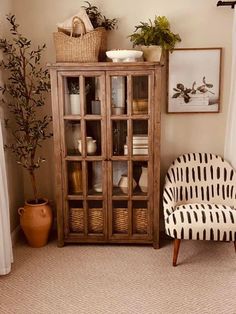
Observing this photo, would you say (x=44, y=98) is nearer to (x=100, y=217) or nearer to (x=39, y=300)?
(x=100, y=217)

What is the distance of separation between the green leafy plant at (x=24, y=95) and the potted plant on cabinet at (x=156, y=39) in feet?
2.88

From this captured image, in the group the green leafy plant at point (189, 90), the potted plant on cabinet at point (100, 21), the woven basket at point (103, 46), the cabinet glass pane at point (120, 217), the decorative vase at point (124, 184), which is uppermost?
the potted plant on cabinet at point (100, 21)

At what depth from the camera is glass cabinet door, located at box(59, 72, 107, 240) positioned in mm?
2936

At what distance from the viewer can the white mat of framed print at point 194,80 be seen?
3.16 metres

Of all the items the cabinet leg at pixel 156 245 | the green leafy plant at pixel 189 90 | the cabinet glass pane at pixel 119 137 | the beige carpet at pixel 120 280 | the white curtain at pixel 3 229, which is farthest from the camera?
the green leafy plant at pixel 189 90

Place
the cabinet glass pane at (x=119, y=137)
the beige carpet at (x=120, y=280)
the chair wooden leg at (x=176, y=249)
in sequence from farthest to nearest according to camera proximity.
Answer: the cabinet glass pane at (x=119, y=137) < the chair wooden leg at (x=176, y=249) < the beige carpet at (x=120, y=280)

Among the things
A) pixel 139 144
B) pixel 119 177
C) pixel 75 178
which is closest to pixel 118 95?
pixel 139 144

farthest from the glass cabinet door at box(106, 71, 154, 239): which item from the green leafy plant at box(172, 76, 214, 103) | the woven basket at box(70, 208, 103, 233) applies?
the green leafy plant at box(172, 76, 214, 103)

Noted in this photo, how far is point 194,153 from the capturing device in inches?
129

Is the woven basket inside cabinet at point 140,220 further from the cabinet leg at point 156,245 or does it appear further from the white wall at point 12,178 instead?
the white wall at point 12,178

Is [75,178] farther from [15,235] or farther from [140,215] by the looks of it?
[15,235]

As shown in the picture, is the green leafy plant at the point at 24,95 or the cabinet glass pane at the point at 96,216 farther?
the cabinet glass pane at the point at 96,216

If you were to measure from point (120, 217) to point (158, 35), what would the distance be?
155cm

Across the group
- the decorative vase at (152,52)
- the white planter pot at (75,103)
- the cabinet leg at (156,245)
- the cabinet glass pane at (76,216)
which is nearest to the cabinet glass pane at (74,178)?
the cabinet glass pane at (76,216)
